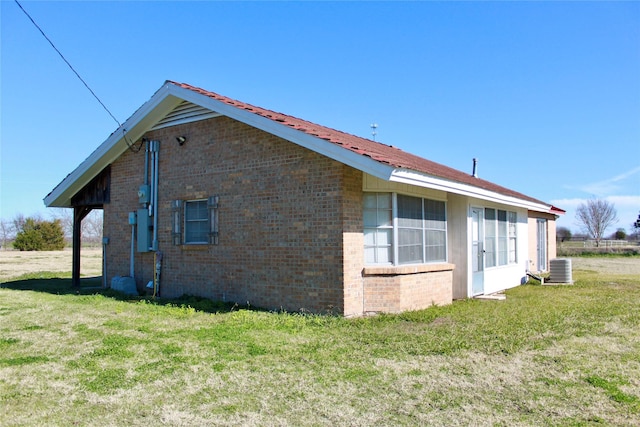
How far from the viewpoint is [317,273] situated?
8.88m

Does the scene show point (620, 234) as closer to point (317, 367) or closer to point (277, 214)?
point (277, 214)

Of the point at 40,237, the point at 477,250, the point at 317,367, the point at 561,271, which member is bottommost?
the point at 317,367

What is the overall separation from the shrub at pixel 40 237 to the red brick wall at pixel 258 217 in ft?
121

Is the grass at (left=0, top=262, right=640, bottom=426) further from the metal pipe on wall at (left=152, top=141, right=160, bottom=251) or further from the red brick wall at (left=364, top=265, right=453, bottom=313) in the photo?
the metal pipe on wall at (left=152, top=141, right=160, bottom=251)

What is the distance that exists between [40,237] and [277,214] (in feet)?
136

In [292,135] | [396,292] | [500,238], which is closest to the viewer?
[292,135]

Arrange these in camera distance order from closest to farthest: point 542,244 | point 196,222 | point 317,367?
point 317,367 → point 196,222 → point 542,244

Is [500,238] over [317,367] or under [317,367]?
over

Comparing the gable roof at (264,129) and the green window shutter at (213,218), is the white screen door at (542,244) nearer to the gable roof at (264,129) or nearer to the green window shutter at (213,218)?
the gable roof at (264,129)

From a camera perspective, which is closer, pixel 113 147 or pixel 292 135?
pixel 292 135

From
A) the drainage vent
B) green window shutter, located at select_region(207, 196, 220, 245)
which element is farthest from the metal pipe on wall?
the drainage vent

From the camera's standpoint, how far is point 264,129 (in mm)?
9297

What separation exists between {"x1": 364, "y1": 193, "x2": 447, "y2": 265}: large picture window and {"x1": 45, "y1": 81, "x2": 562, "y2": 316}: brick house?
0.03 metres

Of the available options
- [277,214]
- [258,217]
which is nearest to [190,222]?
[258,217]
